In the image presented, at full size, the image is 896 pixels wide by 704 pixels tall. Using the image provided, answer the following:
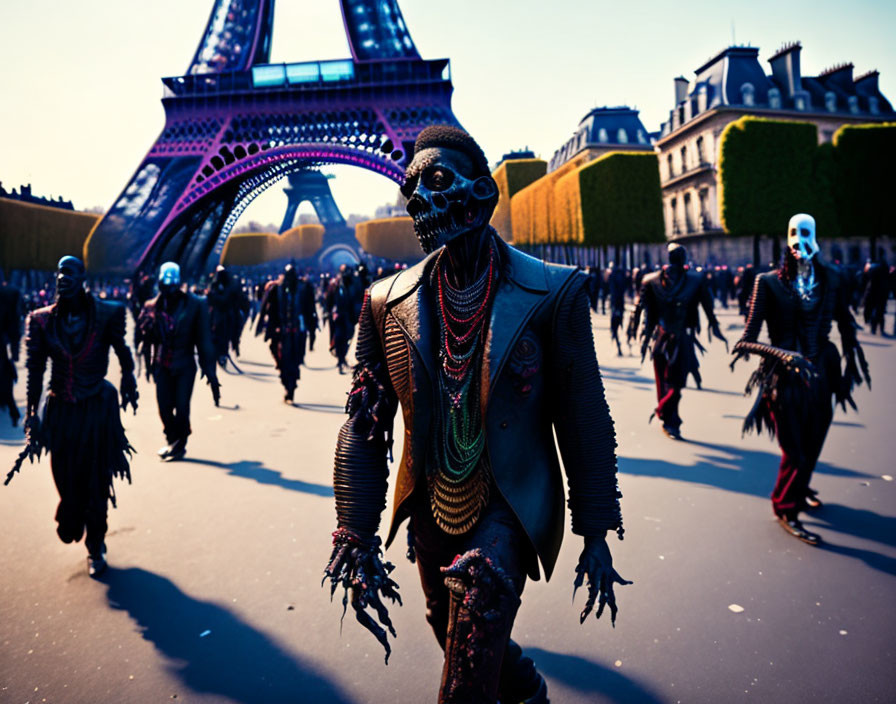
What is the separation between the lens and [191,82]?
3256 cm

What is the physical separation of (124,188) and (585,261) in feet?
136

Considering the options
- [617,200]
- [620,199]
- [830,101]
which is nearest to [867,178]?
[620,199]

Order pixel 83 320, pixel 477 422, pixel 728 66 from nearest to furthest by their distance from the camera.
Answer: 1. pixel 477 422
2. pixel 83 320
3. pixel 728 66

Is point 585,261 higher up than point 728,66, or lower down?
lower down

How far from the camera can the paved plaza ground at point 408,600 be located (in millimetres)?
2816

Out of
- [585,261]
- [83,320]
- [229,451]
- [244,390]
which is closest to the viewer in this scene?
[83,320]

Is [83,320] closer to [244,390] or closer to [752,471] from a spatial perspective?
[752,471]

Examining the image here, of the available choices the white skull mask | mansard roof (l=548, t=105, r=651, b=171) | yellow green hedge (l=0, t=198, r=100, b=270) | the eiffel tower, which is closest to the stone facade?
mansard roof (l=548, t=105, r=651, b=171)

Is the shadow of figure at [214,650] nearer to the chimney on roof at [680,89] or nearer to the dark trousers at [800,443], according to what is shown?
the dark trousers at [800,443]

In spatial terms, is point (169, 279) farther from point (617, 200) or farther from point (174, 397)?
point (617, 200)

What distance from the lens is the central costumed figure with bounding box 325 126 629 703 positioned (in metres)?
1.80

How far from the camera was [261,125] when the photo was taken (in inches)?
1297

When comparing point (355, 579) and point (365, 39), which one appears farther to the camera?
point (365, 39)

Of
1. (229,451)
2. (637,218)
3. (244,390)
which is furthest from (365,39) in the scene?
(229,451)
